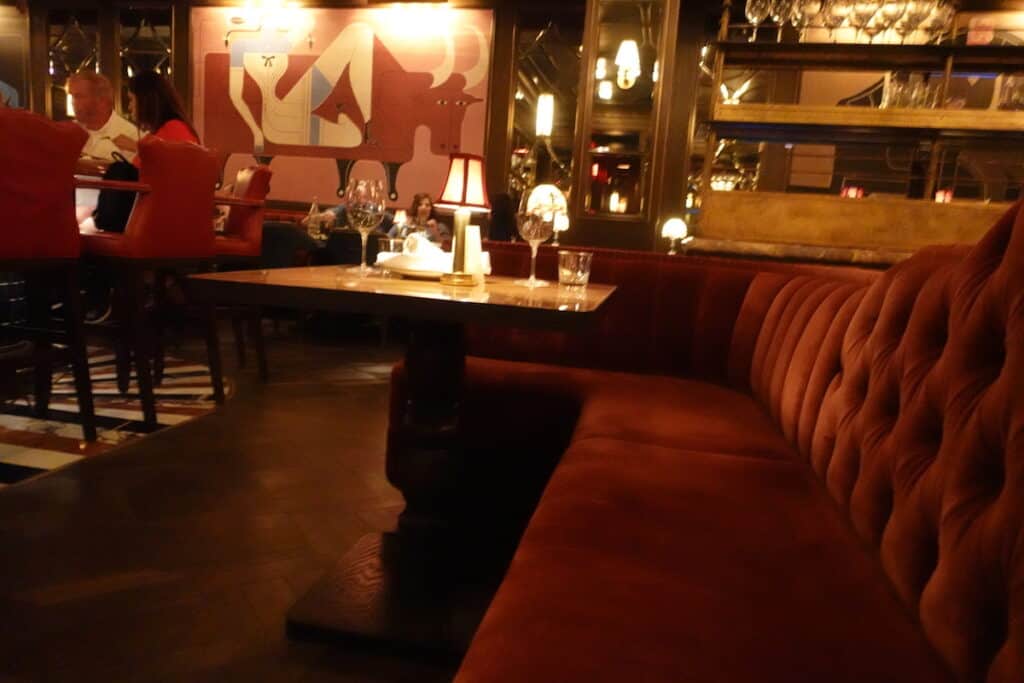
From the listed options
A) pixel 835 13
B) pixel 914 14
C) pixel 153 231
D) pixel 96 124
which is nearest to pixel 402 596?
pixel 153 231

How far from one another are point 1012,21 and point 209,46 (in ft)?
23.7

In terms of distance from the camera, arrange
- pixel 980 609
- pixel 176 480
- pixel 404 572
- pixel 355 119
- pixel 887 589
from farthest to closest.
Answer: pixel 355 119 → pixel 176 480 → pixel 404 572 → pixel 887 589 → pixel 980 609

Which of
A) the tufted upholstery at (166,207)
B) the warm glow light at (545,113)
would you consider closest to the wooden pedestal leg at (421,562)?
the tufted upholstery at (166,207)

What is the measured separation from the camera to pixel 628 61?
5.22m

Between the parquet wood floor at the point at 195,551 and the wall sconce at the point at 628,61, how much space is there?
3457mm

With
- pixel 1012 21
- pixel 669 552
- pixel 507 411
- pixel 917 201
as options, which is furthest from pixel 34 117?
pixel 1012 21

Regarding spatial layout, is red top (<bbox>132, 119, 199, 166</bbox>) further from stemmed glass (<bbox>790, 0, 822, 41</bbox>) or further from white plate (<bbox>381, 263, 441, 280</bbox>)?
stemmed glass (<bbox>790, 0, 822, 41</bbox>)

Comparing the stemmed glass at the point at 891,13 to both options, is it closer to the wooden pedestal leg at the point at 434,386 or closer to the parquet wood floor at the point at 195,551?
the wooden pedestal leg at the point at 434,386

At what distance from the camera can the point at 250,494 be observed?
234 cm

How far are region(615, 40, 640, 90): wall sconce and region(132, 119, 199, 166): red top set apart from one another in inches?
122

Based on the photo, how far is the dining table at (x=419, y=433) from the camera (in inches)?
54.3

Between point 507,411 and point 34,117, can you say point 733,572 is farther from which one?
point 34,117

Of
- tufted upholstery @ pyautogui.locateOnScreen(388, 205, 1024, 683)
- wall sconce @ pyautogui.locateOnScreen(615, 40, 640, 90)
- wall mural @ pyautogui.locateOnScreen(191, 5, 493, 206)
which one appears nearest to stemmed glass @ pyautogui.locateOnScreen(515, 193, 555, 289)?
tufted upholstery @ pyautogui.locateOnScreen(388, 205, 1024, 683)

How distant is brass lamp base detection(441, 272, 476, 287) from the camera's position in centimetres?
171
